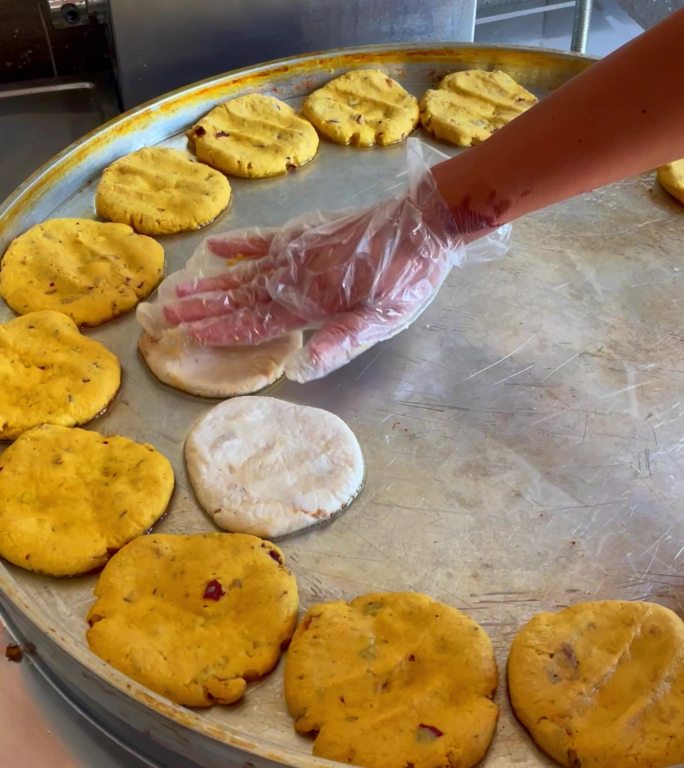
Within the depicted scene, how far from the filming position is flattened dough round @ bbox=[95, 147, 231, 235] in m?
1.66

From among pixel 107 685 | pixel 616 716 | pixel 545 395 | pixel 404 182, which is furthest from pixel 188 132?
pixel 616 716

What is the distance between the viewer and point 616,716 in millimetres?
1007

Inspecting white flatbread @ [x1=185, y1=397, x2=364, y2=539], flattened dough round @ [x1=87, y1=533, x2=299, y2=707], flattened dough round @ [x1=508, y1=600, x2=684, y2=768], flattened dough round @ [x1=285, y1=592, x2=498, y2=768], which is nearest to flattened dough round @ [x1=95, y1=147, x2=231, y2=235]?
white flatbread @ [x1=185, y1=397, x2=364, y2=539]

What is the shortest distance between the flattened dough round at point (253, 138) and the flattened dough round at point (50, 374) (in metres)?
0.53

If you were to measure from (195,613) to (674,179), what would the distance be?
1.27m

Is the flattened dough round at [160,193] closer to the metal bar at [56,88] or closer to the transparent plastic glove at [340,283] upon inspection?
the transparent plastic glove at [340,283]

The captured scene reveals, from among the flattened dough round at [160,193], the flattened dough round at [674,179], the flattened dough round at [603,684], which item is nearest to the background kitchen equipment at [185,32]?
the flattened dough round at [160,193]

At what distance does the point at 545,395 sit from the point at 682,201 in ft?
1.99

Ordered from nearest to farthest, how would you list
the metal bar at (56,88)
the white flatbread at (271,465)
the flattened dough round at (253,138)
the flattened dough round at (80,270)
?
the white flatbread at (271,465) → the flattened dough round at (80,270) → the flattened dough round at (253,138) → the metal bar at (56,88)

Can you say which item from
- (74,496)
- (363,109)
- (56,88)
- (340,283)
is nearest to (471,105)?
(363,109)

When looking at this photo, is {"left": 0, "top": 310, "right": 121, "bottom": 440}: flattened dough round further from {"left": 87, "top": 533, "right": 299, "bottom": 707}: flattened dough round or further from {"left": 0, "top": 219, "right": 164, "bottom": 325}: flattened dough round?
{"left": 87, "top": 533, "right": 299, "bottom": 707}: flattened dough round

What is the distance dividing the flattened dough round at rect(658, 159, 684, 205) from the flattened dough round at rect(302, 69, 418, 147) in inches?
21.4

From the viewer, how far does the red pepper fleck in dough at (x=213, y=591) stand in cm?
113

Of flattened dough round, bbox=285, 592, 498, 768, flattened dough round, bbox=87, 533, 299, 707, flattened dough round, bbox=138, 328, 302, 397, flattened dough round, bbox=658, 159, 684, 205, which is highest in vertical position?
flattened dough round, bbox=658, 159, 684, 205
